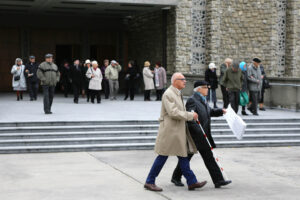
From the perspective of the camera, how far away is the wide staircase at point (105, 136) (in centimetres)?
1210

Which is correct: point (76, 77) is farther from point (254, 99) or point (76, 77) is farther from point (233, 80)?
point (254, 99)

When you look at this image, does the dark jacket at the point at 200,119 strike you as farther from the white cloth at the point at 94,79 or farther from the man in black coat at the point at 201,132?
the white cloth at the point at 94,79

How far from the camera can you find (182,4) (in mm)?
24547

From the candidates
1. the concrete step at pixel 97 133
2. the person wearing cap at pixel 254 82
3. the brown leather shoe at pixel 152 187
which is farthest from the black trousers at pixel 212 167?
the person wearing cap at pixel 254 82

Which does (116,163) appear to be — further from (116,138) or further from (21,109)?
(21,109)

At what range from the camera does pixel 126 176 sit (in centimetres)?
883

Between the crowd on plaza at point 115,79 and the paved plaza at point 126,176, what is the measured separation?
373cm

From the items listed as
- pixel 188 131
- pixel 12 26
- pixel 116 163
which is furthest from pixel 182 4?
pixel 188 131

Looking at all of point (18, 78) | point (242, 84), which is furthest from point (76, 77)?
point (242, 84)

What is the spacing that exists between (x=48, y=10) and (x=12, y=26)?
2.65 metres

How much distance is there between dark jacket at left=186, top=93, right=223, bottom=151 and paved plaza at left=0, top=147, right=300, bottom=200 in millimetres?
675

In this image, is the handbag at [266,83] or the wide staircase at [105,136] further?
the handbag at [266,83]

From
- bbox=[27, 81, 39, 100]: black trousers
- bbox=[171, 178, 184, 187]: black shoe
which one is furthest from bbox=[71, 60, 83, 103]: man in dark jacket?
bbox=[171, 178, 184, 187]: black shoe

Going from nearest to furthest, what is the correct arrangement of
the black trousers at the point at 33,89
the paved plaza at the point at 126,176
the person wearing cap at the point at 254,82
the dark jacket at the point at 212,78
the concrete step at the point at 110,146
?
the paved plaza at the point at 126,176 < the concrete step at the point at 110,146 < the person wearing cap at the point at 254,82 < the dark jacket at the point at 212,78 < the black trousers at the point at 33,89
